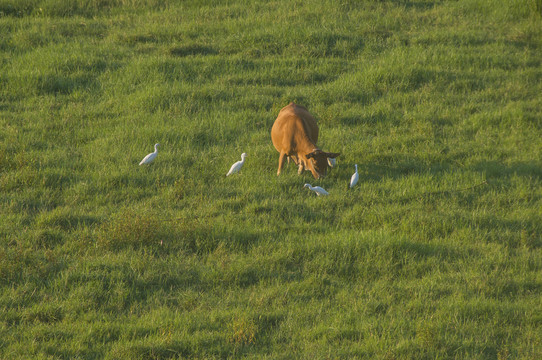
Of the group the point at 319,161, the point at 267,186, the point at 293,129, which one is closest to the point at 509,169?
the point at 319,161

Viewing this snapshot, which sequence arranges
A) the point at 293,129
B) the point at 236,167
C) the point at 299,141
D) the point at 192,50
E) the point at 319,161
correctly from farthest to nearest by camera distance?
the point at 192,50 < the point at 293,129 < the point at 299,141 < the point at 236,167 < the point at 319,161

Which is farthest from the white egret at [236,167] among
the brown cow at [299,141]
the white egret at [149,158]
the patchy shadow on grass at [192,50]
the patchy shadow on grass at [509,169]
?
the patchy shadow on grass at [192,50]

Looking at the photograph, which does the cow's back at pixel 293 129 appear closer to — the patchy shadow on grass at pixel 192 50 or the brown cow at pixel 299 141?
the brown cow at pixel 299 141

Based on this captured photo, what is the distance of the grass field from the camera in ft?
21.2

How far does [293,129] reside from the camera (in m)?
9.87

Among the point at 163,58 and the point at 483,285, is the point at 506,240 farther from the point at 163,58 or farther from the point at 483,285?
the point at 163,58

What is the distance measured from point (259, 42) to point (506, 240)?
841cm

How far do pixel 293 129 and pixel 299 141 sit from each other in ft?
0.78

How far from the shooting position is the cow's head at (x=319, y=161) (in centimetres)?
935

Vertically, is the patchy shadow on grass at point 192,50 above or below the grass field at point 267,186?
above

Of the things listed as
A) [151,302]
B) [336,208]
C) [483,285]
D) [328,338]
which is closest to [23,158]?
[151,302]

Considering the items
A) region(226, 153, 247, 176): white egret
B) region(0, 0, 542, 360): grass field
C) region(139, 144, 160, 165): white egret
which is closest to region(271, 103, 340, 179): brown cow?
region(0, 0, 542, 360): grass field

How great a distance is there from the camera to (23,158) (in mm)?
9789

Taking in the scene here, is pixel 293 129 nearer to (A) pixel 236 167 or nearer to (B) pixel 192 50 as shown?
(A) pixel 236 167
